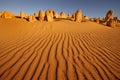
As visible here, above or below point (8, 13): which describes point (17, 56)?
below

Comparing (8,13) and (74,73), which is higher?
(8,13)

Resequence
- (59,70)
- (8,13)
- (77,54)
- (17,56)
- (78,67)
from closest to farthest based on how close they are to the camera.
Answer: (59,70) → (78,67) → (17,56) → (77,54) → (8,13)

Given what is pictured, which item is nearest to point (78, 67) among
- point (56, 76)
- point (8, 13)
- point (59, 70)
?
point (59, 70)

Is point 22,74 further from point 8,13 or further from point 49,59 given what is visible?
point 8,13

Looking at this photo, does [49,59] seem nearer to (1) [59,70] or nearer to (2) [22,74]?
(1) [59,70]

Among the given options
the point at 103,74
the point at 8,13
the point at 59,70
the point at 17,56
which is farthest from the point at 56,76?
the point at 8,13

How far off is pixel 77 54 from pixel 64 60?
0.85 meters

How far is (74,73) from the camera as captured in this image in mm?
3369

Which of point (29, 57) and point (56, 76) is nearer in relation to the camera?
point (56, 76)

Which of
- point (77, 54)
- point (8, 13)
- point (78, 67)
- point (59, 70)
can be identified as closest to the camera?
point (59, 70)

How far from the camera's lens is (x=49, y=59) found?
423 cm

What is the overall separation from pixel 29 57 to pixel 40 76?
4.64 feet

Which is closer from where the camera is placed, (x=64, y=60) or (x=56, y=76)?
(x=56, y=76)

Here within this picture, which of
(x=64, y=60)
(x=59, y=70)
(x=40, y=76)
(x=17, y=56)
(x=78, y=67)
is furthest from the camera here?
(x=17, y=56)
